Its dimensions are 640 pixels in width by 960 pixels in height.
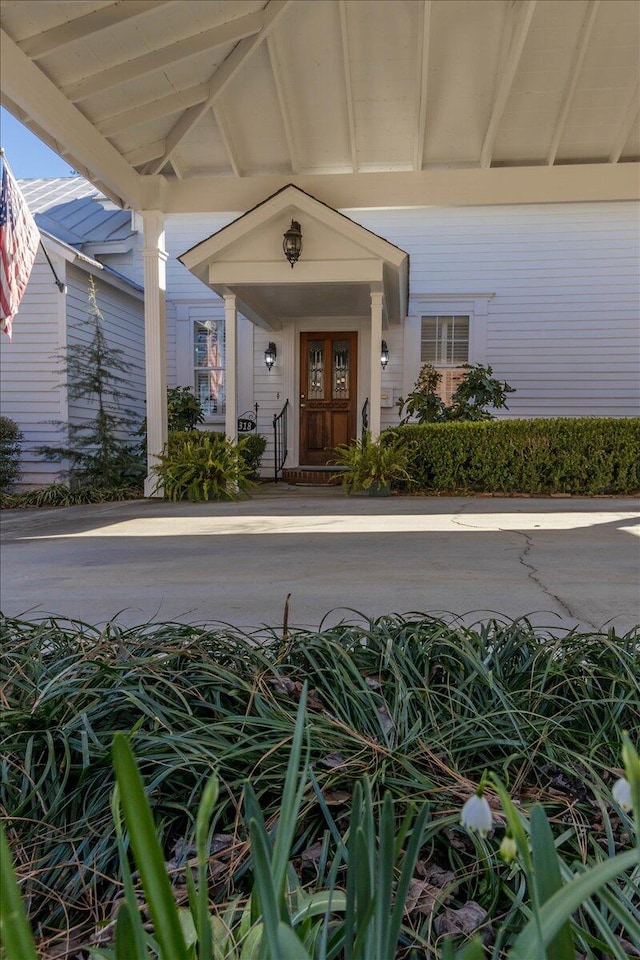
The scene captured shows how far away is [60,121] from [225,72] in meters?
1.63

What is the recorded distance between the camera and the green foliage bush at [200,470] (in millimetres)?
6746

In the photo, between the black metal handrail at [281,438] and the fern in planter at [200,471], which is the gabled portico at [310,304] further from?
the fern in planter at [200,471]

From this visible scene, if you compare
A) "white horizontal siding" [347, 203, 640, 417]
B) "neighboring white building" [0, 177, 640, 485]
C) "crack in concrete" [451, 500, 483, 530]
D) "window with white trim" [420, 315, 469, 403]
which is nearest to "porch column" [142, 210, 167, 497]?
"neighboring white building" [0, 177, 640, 485]

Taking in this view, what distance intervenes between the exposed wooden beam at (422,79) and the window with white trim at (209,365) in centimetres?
505

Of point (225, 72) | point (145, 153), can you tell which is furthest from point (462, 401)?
point (145, 153)

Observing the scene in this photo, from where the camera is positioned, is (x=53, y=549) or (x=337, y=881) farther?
(x=53, y=549)

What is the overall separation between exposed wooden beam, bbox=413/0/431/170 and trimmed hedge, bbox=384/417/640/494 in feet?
9.88

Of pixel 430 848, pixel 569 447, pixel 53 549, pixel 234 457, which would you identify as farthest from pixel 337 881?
pixel 569 447

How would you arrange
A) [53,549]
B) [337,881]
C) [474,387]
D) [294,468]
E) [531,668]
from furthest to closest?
1. [294,468]
2. [474,387]
3. [53,549]
4. [531,668]
5. [337,881]

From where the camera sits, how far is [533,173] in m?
6.47

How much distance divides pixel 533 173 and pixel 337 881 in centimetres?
724

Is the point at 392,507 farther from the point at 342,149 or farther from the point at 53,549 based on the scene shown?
the point at 342,149

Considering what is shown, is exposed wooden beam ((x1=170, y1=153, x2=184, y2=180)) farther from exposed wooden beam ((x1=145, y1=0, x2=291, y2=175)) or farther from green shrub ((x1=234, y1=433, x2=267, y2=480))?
green shrub ((x1=234, y1=433, x2=267, y2=480))

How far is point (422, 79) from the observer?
5.48 meters
